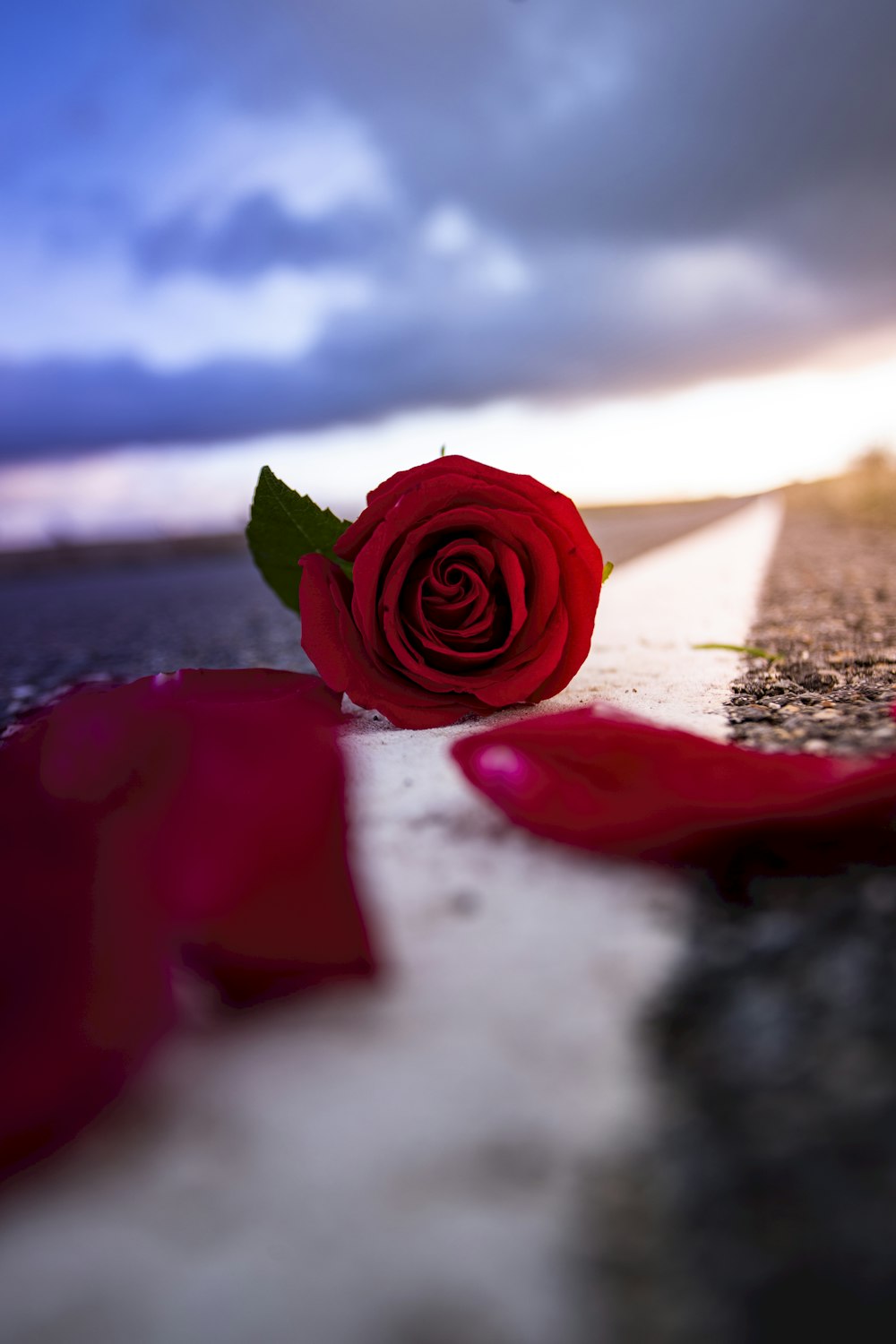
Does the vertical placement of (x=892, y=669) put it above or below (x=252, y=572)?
below

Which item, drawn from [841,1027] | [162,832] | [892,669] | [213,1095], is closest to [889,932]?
[841,1027]

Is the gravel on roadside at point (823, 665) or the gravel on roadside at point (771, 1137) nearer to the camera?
the gravel on roadside at point (771, 1137)

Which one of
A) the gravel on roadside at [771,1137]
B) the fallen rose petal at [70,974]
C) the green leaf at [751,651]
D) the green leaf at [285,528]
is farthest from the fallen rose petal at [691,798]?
the green leaf at [751,651]

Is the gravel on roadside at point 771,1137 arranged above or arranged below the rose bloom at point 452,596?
below

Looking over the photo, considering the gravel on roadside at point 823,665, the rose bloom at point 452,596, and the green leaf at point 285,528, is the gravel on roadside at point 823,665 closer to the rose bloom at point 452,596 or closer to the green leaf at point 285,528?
the rose bloom at point 452,596

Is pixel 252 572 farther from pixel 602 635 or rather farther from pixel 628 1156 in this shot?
pixel 628 1156
